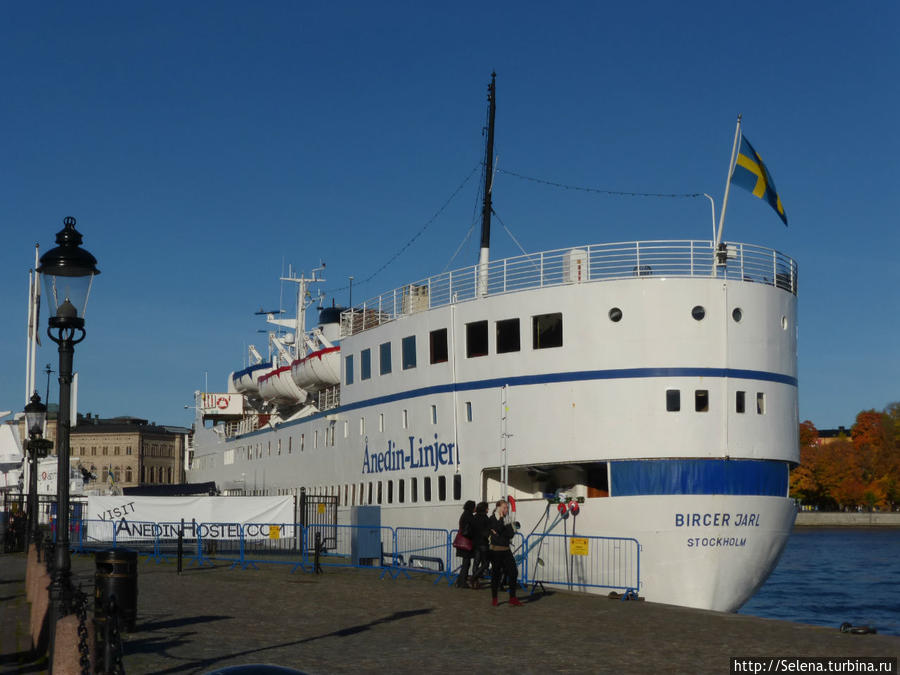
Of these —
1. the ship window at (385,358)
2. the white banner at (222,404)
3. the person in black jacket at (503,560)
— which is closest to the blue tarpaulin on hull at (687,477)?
the person in black jacket at (503,560)

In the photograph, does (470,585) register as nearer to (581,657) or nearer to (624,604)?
(624,604)

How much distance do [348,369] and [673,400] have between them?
12.7 m

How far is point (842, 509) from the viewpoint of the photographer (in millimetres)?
124062

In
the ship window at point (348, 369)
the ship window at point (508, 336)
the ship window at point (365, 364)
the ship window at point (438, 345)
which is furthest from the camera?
the ship window at point (348, 369)

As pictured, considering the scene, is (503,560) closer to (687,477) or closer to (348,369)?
(687,477)

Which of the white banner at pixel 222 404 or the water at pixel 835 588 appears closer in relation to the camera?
the water at pixel 835 588

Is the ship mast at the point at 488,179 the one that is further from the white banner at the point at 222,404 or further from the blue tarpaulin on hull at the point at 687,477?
the white banner at the point at 222,404

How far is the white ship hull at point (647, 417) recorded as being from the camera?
74.0ft

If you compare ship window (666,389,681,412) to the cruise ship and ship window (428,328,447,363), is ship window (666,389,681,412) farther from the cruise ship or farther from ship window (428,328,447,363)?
ship window (428,328,447,363)

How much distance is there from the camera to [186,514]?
29.2 meters

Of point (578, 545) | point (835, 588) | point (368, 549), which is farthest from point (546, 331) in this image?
point (835, 588)

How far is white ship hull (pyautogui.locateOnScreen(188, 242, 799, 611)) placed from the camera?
74.0 feet

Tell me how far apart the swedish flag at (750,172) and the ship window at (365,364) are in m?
12.0

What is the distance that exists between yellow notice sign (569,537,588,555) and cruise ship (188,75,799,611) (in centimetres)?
159
